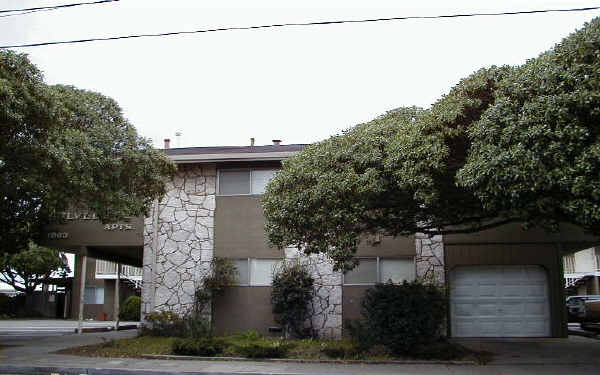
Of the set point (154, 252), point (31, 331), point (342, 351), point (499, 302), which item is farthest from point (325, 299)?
point (31, 331)

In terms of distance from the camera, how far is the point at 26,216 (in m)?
19.0

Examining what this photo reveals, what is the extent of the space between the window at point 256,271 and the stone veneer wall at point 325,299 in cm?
104

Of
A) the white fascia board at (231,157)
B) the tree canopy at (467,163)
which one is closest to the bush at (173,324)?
the white fascia board at (231,157)

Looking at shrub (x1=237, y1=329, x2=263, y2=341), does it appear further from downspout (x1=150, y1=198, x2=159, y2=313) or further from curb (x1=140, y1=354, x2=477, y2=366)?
downspout (x1=150, y1=198, x2=159, y2=313)

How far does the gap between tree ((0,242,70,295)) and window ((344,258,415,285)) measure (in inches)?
1010

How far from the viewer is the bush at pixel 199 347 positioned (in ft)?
44.8

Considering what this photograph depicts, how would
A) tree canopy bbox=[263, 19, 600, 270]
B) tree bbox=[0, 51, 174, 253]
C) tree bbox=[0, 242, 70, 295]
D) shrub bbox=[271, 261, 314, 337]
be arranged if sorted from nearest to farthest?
tree canopy bbox=[263, 19, 600, 270], tree bbox=[0, 51, 174, 253], shrub bbox=[271, 261, 314, 337], tree bbox=[0, 242, 70, 295]

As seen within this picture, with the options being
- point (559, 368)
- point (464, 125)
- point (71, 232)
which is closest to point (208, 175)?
point (71, 232)

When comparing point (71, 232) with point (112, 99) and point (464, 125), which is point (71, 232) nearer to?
point (112, 99)

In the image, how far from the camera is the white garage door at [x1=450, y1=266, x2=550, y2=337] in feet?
54.9

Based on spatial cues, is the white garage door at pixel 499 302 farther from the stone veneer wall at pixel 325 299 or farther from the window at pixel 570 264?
the window at pixel 570 264

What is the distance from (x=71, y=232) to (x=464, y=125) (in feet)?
45.6

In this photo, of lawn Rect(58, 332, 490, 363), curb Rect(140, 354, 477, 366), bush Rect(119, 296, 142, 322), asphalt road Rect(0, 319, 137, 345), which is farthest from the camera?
bush Rect(119, 296, 142, 322)

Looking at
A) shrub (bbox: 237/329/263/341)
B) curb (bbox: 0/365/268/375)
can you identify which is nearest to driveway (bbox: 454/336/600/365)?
curb (bbox: 0/365/268/375)
